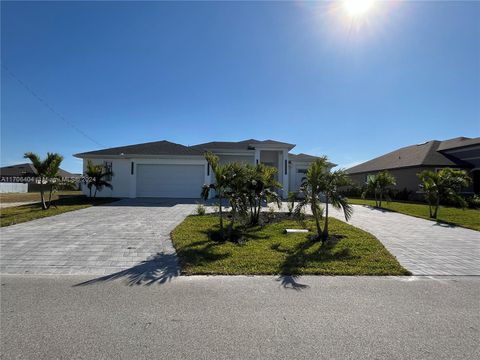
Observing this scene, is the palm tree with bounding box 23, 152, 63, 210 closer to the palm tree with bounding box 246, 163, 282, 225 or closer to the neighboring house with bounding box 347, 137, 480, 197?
the palm tree with bounding box 246, 163, 282, 225

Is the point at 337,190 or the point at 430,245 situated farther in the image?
the point at 337,190

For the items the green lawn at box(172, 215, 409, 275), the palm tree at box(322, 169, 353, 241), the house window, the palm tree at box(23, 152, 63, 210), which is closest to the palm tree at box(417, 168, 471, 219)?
the green lawn at box(172, 215, 409, 275)

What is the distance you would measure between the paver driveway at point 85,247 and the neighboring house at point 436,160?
2036 cm

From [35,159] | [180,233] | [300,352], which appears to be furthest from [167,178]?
[300,352]

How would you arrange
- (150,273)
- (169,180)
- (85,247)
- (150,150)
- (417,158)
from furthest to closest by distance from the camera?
1. (417,158)
2. (150,150)
3. (169,180)
4. (85,247)
5. (150,273)

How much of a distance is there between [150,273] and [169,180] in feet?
51.7

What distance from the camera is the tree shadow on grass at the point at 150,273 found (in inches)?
175

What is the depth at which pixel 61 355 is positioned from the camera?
2510 mm

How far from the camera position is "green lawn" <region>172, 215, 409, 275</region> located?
5035 millimetres

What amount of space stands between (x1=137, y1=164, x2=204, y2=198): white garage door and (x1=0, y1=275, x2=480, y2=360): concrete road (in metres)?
15.5

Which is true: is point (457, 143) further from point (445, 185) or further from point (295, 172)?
point (445, 185)

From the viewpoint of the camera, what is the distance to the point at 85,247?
635 centimetres

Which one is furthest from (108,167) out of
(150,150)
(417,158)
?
(417,158)

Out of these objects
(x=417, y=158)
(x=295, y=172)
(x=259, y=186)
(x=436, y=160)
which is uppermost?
(x=417, y=158)
